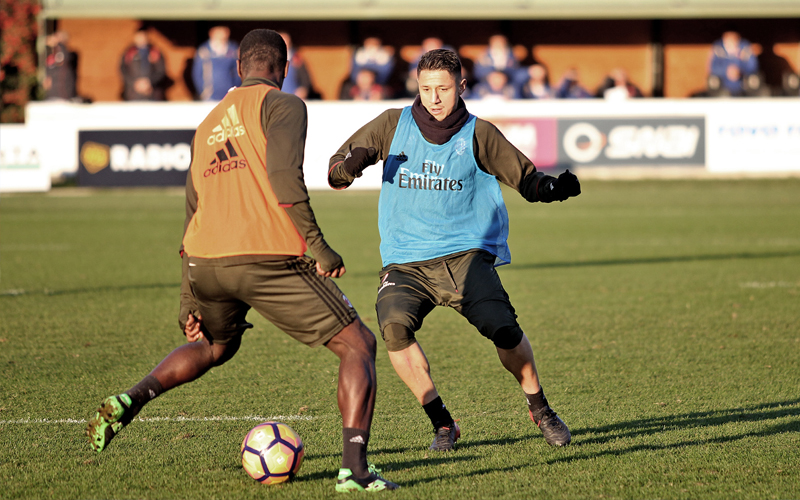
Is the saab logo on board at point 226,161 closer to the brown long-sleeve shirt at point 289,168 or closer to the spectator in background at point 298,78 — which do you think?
the brown long-sleeve shirt at point 289,168

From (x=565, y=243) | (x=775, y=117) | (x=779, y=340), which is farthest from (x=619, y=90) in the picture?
(x=779, y=340)

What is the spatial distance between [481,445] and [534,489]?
2.36ft

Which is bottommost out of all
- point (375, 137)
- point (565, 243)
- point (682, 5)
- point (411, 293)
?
point (565, 243)

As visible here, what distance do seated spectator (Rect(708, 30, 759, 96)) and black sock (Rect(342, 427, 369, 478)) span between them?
20222 mm

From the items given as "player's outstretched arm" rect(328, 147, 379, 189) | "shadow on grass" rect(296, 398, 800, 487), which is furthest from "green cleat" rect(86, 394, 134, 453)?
"player's outstretched arm" rect(328, 147, 379, 189)

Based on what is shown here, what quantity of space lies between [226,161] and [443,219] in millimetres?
1351

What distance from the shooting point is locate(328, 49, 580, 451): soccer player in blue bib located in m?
4.85

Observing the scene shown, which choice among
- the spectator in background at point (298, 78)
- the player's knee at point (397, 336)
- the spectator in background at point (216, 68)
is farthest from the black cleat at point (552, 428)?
the spectator in background at point (298, 78)

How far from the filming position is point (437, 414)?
4.86 meters

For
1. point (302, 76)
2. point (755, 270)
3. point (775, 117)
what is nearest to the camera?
point (755, 270)

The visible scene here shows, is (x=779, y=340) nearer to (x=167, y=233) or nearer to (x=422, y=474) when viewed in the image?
(x=422, y=474)

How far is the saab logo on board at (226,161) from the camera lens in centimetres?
404

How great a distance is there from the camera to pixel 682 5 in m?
25.5

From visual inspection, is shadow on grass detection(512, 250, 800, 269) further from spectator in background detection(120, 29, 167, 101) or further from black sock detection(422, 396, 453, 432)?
spectator in background detection(120, 29, 167, 101)
